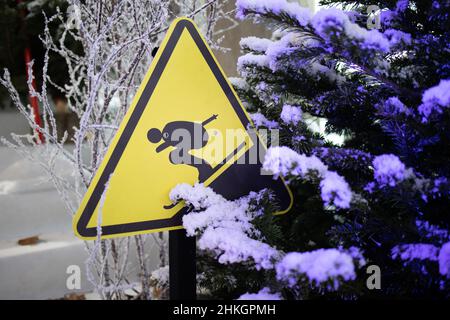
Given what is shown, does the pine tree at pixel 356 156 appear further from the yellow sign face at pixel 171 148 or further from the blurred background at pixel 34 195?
the blurred background at pixel 34 195

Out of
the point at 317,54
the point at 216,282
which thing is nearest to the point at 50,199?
the point at 216,282

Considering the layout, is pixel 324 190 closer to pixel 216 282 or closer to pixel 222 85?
pixel 222 85

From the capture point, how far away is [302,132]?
1254 millimetres

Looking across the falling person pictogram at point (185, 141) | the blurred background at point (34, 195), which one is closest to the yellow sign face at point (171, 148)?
the falling person pictogram at point (185, 141)

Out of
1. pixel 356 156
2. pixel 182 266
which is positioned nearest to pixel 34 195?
pixel 182 266

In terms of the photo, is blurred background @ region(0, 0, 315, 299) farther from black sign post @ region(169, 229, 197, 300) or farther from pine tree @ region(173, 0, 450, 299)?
black sign post @ region(169, 229, 197, 300)

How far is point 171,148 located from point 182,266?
33cm

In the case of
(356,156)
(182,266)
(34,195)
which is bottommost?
(182,266)

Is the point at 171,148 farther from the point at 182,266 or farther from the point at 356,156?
the point at 356,156

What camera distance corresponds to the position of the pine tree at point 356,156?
0.93m

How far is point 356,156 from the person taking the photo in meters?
1.12

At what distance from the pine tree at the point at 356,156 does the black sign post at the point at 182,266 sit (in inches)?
2.6
